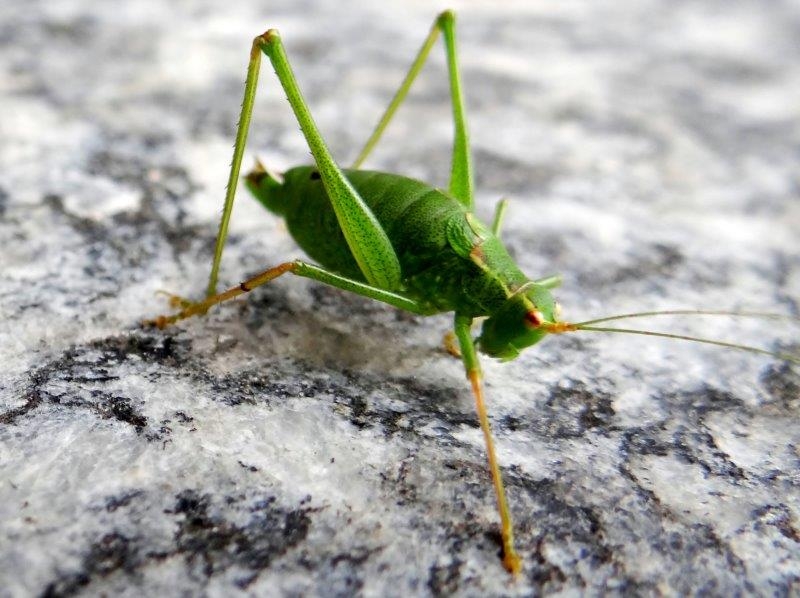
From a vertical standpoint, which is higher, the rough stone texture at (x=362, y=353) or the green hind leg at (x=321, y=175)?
the green hind leg at (x=321, y=175)

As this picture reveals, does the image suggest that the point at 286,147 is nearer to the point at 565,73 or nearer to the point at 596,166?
→ the point at 596,166

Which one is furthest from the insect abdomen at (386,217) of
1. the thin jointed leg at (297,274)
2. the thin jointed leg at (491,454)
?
the thin jointed leg at (491,454)

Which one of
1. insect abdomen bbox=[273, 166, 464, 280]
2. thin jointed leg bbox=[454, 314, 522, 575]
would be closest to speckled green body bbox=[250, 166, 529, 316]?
insect abdomen bbox=[273, 166, 464, 280]

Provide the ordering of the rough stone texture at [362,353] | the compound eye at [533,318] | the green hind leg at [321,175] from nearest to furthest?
1. the rough stone texture at [362,353]
2. the compound eye at [533,318]
3. the green hind leg at [321,175]

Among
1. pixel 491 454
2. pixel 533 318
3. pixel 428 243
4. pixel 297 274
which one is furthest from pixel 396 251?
pixel 491 454

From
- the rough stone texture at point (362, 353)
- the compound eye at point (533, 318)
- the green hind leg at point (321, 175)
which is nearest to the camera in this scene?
the rough stone texture at point (362, 353)

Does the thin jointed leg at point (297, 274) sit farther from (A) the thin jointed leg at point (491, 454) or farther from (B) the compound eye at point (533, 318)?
(B) the compound eye at point (533, 318)

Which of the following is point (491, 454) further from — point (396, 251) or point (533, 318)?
point (396, 251)
